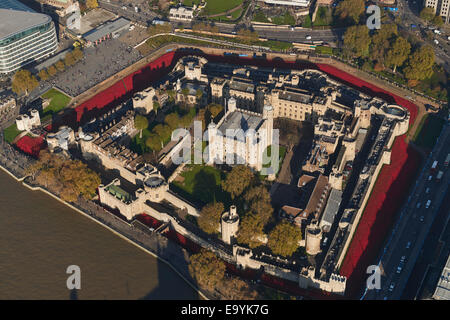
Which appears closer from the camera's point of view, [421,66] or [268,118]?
[268,118]

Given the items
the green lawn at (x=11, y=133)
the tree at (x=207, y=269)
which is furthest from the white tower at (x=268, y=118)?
the green lawn at (x=11, y=133)

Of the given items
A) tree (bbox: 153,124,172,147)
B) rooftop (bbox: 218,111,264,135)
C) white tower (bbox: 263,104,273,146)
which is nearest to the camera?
→ white tower (bbox: 263,104,273,146)

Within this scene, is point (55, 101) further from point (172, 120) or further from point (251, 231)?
point (251, 231)

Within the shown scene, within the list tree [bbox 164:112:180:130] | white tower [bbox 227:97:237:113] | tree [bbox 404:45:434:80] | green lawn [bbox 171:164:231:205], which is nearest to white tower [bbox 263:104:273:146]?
white tower [bbox 227:97:237:113]

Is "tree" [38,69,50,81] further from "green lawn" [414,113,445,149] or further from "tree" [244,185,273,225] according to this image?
"green lawn" [414,113,445,149]

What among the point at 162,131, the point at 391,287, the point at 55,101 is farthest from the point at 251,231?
the point at 55,101

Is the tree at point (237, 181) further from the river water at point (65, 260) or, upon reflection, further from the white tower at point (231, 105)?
the river water at point (65, 260)

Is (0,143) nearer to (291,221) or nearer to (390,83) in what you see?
(291,221)
